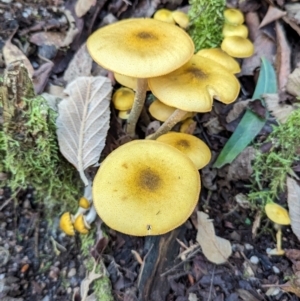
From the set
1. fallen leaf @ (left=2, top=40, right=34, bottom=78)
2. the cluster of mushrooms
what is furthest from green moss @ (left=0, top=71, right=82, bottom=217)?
fallen leaf @ (left=2, top=40, right=34, bottom=78)

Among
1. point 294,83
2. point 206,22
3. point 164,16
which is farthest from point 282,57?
point 164,16

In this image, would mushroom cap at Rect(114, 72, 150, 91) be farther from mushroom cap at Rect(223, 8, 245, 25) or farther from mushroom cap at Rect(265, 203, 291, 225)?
mushroom cap at Rect(265, 203, 291, 225)

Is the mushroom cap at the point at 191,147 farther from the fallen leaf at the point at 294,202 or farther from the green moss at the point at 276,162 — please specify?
the fallen leaf at the point at 294,202

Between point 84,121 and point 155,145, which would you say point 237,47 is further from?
point 84,121

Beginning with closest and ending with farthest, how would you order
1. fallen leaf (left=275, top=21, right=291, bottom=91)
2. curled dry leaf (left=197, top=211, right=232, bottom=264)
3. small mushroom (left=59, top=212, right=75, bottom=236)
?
curled dry leaf (left=197, top=211, right=232, bottom=264) → small mushroom (left=59, top=212, right=75, bottom=236) → fallen leaf (left=275, top=21, right=291, bottom=91)

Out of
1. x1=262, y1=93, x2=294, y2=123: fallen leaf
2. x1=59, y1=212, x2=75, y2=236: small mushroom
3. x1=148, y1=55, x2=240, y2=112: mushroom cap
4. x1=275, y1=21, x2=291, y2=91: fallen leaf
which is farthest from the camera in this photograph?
x1=275, y1=21, x2=291, y2=91: fallen leaf

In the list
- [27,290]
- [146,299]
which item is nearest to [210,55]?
[146,299]

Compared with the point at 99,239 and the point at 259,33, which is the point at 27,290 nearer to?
the point at 99,239
